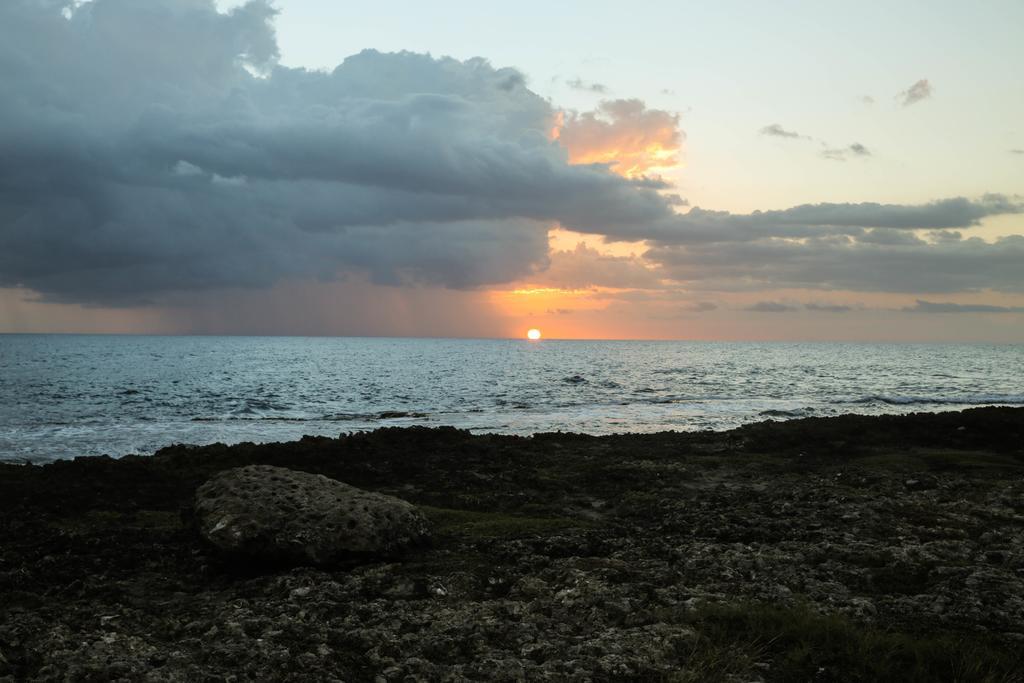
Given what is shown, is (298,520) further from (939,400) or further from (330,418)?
(939,400)

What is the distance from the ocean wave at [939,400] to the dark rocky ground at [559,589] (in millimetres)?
45651

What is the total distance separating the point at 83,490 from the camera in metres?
19.3

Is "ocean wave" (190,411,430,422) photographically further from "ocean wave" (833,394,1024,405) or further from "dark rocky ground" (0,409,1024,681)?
"ocean wave" (833,394,1024,405)

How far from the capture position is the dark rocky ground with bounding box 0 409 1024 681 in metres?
8.19

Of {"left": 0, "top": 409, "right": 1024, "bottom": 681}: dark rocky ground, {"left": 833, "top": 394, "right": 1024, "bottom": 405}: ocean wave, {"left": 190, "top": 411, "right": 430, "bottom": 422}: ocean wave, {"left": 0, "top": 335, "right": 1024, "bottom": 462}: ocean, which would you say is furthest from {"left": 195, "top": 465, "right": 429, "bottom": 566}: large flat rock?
{"left": 833, "top": 394, "right": 1024, "bottom": 405}: ocean wave

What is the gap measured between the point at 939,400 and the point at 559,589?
66.7 m

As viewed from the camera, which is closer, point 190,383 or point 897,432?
point 897,432

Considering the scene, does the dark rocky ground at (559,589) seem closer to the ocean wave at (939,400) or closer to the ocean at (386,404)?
the ocean at (386,404)

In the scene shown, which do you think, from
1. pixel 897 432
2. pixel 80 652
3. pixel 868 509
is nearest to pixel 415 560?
pixel 80 652

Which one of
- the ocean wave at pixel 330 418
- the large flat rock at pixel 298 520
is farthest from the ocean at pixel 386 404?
the large flat rock at pixel 298 520

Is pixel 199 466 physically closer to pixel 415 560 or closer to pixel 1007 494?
pixel 415 560

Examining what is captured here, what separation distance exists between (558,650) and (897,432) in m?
29.1

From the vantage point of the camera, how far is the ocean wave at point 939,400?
6153 cm

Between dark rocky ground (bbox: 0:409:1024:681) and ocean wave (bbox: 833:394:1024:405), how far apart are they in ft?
150
